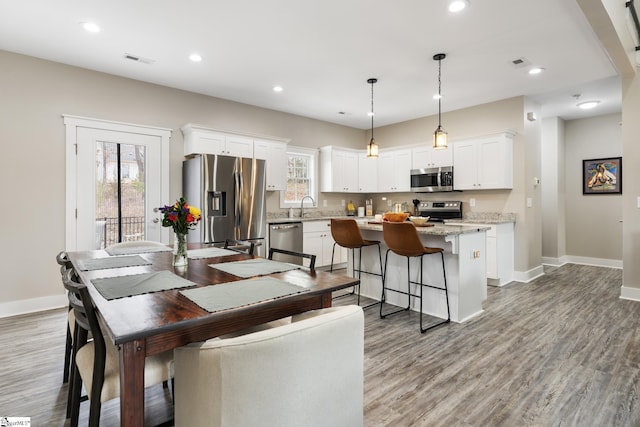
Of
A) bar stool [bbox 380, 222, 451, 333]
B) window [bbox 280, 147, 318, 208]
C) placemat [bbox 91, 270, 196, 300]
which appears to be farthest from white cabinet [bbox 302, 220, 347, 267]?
placemat [bbox 91, 270, 196, 300]

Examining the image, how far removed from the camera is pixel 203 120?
4.94 metres

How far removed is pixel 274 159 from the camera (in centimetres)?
547

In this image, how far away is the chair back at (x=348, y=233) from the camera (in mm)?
3670

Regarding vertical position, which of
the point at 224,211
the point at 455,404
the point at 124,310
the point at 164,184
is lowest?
the point at 455,404

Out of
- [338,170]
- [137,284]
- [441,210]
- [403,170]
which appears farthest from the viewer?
[338,170]

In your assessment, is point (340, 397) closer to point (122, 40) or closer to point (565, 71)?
point (122, 40)

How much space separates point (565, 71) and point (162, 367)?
16.9 ft

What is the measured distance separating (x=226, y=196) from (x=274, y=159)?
131cm

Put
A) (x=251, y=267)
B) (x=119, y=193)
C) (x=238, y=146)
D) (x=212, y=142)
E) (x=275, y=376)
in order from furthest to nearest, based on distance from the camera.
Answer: (x=238, y=146), (x=212, y=142), (x=119, y=193), (x=251, y=267), (x=275, y=376)

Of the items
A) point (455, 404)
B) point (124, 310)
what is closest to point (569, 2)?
point (455, 404)

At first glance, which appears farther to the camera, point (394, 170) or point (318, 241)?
point (394, 170)

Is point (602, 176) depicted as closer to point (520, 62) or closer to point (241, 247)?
point (520, 62)

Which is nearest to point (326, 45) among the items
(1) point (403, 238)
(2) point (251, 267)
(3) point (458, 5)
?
(3) point (458, 5)

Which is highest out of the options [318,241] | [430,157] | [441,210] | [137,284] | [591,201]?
[430,157]
